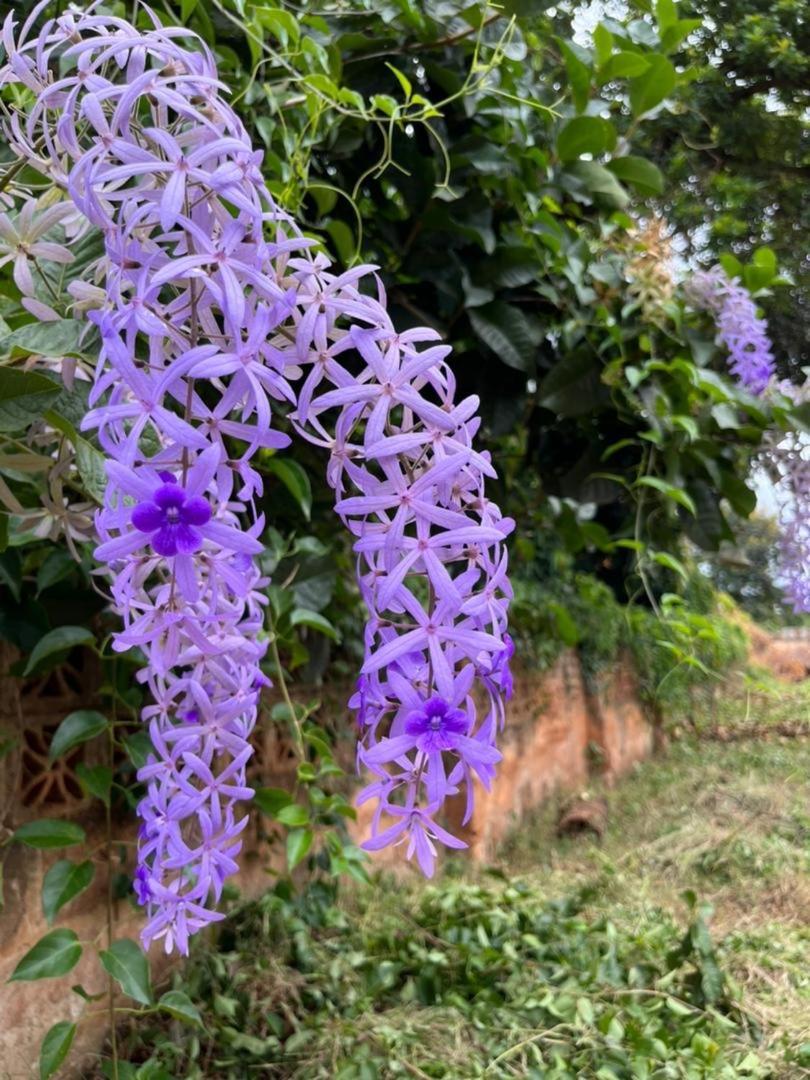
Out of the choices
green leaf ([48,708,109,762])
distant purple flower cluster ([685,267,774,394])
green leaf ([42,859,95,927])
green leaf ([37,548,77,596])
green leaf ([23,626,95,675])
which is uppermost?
distant purple flower cluster ([685,267,774,394])

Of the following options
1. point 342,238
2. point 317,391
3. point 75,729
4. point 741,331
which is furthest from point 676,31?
point 75,729

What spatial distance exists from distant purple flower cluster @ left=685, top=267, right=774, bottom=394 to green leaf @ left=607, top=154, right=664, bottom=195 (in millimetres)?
230

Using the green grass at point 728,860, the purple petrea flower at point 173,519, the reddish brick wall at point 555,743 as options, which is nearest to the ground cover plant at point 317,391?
the purple petrea flower at point 173,519

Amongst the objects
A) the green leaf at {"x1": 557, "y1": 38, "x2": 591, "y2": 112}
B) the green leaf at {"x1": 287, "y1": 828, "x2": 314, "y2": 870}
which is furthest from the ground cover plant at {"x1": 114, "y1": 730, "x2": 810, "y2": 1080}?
the green leaf at {"x1": 557, "y1": 38, "x2": 591, "y2": 112}

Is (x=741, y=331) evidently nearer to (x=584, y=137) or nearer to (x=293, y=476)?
(x=584, y=137)

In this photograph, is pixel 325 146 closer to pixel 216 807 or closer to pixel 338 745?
pixel 216 807

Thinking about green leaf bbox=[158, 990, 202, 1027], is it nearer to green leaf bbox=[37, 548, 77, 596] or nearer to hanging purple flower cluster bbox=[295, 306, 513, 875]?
green leaf bbox=[37, 548, 77, 596]

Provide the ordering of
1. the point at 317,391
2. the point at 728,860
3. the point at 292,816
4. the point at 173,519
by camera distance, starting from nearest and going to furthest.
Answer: the point at 173,519, the point at 317,391, the point at 292,816, the point at 728,860

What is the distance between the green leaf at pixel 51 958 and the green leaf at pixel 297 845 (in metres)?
0.26

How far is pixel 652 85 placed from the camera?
4.22ft

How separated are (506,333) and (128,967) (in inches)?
35.8

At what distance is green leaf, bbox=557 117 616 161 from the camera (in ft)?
4.03

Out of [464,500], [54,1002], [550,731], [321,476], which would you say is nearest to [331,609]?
[321,476]

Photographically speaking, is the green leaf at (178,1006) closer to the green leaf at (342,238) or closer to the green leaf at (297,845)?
the green leaf at (297,845)
